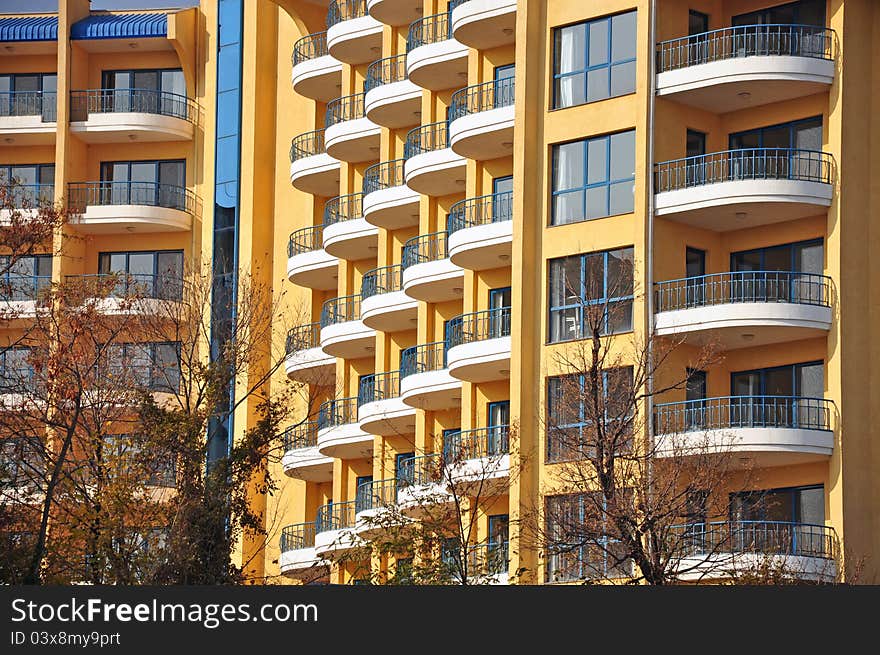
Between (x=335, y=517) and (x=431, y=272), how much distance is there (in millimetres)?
8538

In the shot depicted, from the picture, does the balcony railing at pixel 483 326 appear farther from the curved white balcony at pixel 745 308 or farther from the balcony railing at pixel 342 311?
the balcony railing at pixel 342 311

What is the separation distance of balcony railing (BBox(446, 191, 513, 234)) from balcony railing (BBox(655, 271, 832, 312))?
585cm

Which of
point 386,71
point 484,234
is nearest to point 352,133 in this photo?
point 386,71

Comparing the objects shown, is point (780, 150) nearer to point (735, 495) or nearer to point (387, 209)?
point (735, 495)

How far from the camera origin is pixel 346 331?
61000 mm

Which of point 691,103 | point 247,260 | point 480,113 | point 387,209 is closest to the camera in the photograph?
point 691,103

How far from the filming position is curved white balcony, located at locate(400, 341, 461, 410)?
5575 centimetres

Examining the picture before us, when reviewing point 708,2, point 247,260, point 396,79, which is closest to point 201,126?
point 247,260

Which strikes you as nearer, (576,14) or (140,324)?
(576,14)

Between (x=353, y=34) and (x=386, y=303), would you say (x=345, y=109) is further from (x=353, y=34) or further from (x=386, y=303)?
(x=386, y=303)

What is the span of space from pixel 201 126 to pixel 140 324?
389 inches

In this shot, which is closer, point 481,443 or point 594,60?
point 594,60

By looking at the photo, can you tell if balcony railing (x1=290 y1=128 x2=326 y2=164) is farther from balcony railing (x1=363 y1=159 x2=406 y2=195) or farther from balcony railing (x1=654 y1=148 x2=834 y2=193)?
balcony railing (x1=654 y1=148 x2=834 y2=193)

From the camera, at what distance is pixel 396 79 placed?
199 ft
